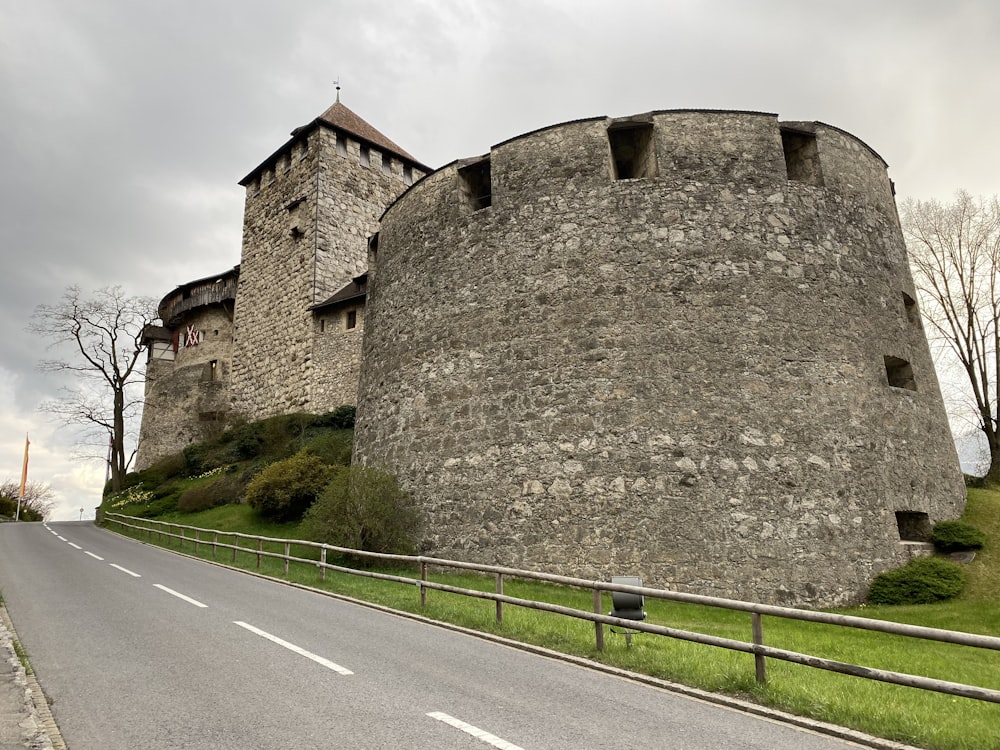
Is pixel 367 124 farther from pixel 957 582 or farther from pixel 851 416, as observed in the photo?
pixel 957 582

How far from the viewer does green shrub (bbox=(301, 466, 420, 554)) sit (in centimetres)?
1356

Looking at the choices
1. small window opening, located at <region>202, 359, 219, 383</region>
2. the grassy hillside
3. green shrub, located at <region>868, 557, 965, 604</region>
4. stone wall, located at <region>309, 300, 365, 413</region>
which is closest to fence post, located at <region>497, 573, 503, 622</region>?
the grassy hillside

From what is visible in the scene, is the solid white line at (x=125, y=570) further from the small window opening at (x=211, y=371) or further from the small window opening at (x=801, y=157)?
the small window opening at (x=211, y=371)

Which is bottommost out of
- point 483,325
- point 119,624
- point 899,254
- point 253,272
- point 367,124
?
point 119,624

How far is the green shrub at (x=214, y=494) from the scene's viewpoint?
26109 millimetres

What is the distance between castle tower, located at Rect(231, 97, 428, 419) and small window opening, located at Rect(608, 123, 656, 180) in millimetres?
16874

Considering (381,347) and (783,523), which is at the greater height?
(381,347)

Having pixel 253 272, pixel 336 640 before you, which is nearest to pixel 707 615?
pixel 336 640

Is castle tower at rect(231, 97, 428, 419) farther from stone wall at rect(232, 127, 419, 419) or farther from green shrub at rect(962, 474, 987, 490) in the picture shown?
green shrub at rect(962, 474, 987, 490)

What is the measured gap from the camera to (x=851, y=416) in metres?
12.0

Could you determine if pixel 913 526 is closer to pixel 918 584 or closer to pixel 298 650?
pixel 918 584

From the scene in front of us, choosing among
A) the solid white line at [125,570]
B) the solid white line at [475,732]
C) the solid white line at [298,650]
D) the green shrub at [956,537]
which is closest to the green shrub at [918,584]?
the green shrub at [956,537]

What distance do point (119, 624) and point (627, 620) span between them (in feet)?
19.0

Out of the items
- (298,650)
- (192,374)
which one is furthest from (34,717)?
(192,374)
